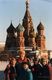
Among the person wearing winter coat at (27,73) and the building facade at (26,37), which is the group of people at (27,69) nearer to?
the person wearing winter coat at (27,73)

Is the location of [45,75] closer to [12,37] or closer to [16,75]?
[16,75]

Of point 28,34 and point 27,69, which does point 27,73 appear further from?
point 28,34

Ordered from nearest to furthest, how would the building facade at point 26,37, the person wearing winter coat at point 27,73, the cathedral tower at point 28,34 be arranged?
the person wearing winter coat at point 27,73 < the building facade at point 26,37 < the cathedral tower at point 28,34

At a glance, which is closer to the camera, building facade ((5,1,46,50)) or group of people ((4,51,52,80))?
group of people ((4,51,52,80))

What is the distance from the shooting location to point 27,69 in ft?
7.47

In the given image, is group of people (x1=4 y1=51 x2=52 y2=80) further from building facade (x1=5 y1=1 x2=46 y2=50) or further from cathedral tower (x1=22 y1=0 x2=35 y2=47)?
cathedral tower (x1=22 y1=0 x2=35 y2=47)

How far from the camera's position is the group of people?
2.30m

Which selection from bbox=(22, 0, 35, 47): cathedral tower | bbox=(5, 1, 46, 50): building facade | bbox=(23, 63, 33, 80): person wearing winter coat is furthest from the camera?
bbox=(22, 0, 35, 47): cathedral tower

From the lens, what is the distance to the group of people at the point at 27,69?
2.30 m

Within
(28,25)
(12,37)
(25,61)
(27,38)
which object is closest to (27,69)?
(25,61)

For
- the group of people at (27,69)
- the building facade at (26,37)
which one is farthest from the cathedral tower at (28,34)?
the group of people at (27,69)

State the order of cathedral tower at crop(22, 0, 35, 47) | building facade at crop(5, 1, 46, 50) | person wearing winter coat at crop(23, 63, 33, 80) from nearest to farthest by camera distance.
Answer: person wearing winter coat at crop(23, 63, 33, 80), building facade at crop(5, 1, 46, 50), cathedral tower at crop(22, 0, 35, 47)

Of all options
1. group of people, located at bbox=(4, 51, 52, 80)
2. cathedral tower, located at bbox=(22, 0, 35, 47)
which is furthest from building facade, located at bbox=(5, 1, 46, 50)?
group of people, located at bbox=(4, 51, 52, 80)

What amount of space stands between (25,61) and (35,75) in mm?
158
